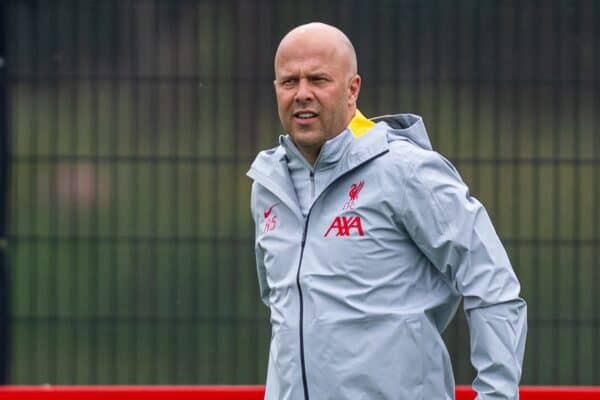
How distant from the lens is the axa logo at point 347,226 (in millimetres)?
2965

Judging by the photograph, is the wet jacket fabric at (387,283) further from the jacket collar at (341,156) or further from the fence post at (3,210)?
the fence post at (3,210)

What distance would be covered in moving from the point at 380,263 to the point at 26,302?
455 centimetres

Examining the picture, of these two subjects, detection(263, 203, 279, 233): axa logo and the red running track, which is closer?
detection(263, 203, 279, 233): axa logo

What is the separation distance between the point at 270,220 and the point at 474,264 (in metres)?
0.49

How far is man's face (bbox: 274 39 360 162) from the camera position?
3.00 m

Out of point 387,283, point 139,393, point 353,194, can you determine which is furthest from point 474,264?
point 139,393

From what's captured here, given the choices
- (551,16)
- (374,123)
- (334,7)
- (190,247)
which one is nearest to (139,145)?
(190,247)

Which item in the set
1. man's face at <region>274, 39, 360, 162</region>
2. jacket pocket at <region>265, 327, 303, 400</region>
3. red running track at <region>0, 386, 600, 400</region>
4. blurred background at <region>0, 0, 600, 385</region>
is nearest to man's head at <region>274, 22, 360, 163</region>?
man's face at <region>274, 39, 360, 162</region>

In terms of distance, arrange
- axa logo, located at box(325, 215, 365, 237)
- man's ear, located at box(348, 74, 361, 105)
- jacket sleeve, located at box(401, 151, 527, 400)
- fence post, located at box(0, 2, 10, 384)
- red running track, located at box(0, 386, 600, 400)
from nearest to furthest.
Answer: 1. jacket sleeve, located at box(401, 151, 527, 400)
2. axa logo, located at box(325, 215, 365, 237)
3. man's ear, located at box(348, 74, 361, 105)
4. red running track, located at box(0, 386, 600, 400)
5. fence post, located at box(0, 2, 10, 384)

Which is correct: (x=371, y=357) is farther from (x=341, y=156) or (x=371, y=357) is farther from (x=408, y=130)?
(x=408, y=130)

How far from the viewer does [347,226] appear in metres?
2.97

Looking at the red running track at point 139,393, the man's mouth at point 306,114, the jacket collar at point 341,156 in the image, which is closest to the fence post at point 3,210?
the red running track at point 139,393

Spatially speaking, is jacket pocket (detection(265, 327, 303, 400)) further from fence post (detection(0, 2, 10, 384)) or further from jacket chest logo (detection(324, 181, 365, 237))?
fence post (detection(0, 2, 10, 384))

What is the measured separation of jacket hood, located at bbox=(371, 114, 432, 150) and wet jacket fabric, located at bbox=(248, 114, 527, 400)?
8 centimetres
